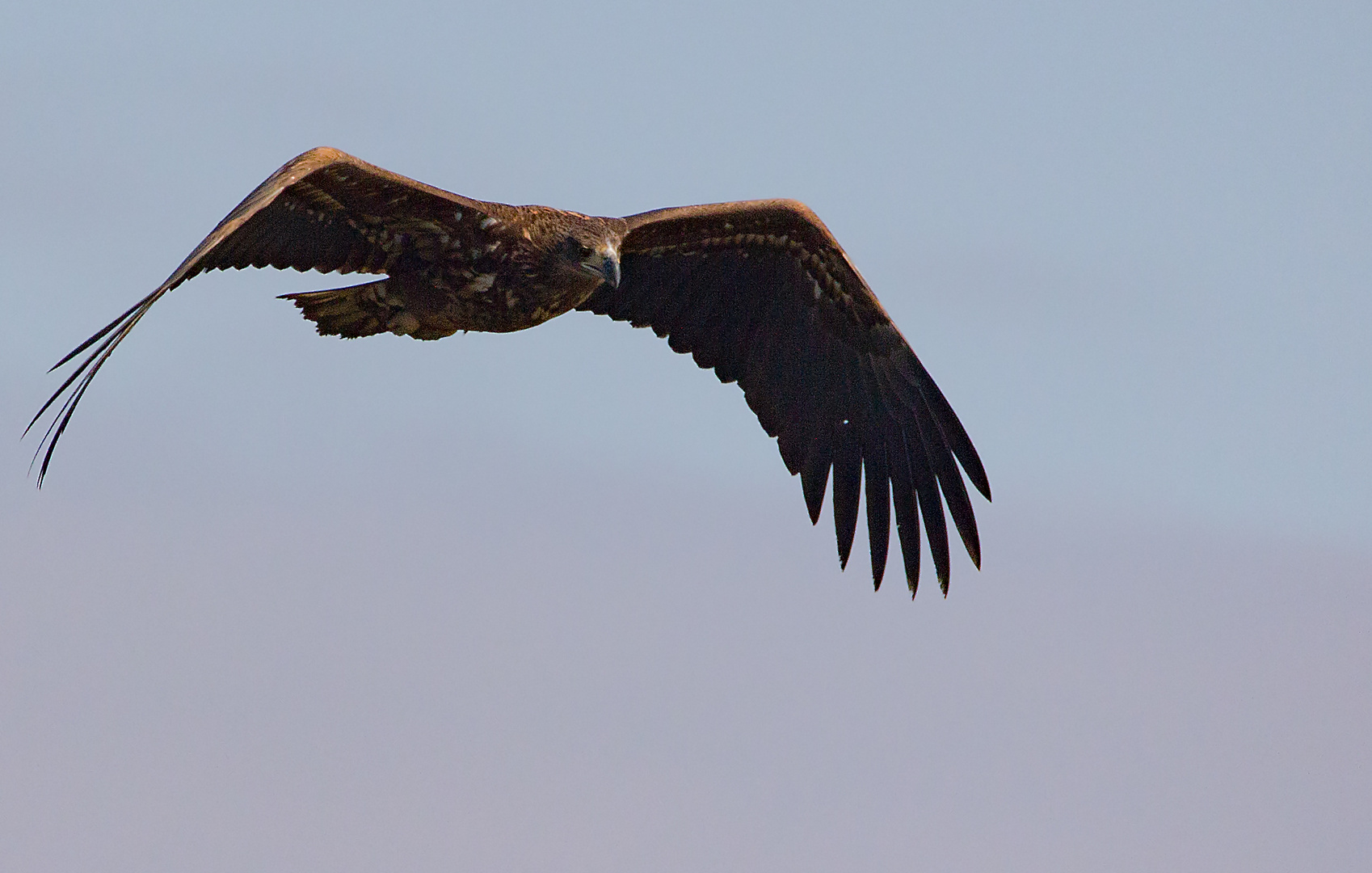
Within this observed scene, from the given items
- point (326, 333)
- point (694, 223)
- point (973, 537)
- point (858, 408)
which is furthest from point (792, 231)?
point (326, 333)

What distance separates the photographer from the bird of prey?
33.5ft

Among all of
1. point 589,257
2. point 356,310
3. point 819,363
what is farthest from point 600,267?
point 819,363

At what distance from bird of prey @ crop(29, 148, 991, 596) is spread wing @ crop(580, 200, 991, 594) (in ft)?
0.04

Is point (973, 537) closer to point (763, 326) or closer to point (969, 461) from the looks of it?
point (969, 461)

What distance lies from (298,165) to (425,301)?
1329mm

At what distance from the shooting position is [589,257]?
10227 millimetres

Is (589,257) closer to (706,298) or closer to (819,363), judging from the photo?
→ (706,298)

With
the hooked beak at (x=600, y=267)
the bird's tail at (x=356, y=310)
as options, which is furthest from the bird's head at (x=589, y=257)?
the bird's tail at (x=356, y=310)

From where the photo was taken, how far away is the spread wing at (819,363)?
1173cm

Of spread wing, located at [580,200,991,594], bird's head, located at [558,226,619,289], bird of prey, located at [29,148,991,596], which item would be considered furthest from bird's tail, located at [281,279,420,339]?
spread wing, located at [580,200,991,594]

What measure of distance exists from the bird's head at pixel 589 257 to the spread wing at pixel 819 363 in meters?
1.28

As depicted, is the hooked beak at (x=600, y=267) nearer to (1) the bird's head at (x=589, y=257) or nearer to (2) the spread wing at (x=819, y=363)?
(1) the bird's head at (x=589, y=257)

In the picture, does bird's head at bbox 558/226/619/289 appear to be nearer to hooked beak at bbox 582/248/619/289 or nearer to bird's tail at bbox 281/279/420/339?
hooked beak at bbox 582/248/619/289

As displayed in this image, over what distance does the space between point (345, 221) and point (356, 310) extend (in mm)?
624
